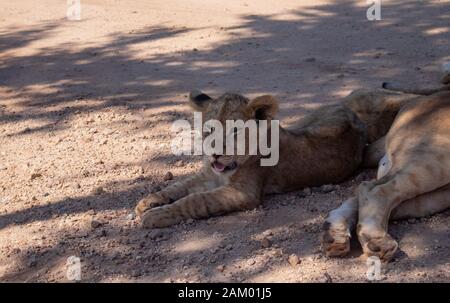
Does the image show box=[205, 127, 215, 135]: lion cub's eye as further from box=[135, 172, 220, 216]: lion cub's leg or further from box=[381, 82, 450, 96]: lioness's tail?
box=[381, 82, 450, 96]: lioness's tail

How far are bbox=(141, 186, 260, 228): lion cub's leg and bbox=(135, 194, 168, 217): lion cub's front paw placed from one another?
0.40 feet

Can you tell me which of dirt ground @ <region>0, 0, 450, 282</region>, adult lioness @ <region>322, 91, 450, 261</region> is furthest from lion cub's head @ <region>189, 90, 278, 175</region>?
adult lioness @ <region>322, 91, 450, 261</region>

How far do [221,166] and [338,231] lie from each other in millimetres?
1027

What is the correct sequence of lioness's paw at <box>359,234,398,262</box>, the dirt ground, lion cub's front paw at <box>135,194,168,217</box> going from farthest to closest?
lion cub's front paw at <box>135,194,168,217</box>
the dirt ground
lioness's paw at <box>359,234,398,262</box>

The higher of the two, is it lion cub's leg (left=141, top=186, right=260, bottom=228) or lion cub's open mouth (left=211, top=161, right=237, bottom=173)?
lion cub's open mouth (left=211, top=161, right=237, bottom=173)

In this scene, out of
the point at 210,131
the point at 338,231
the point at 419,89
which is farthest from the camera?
the point at 419,89

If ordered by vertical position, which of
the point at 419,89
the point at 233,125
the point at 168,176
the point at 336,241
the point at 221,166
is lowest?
the point at 168,176

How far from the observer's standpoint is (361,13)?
377 inches

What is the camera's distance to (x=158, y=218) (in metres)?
4.33

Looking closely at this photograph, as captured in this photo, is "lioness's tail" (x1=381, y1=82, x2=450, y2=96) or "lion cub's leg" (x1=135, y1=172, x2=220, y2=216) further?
"lioness's tail" (x1=381, y1=82, x2=450, y2=96)

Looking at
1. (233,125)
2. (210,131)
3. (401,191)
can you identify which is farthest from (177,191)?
(401,191)

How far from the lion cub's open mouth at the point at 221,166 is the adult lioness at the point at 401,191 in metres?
0.80

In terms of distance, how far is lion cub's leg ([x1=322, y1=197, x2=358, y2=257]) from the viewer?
149 inches

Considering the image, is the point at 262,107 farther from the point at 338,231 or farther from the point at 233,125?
the point at 338,231
